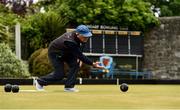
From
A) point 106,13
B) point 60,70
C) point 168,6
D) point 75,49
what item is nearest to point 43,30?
point 106,13

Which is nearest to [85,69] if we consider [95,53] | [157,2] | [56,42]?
[95,53]

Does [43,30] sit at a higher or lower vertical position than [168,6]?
lower

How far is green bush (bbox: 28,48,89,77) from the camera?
61.0ft

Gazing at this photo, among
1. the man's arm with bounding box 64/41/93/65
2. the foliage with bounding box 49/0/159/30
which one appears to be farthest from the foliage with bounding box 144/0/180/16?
the man's arm with bounding box 64/41/93/65

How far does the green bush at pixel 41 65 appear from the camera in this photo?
1859 cm

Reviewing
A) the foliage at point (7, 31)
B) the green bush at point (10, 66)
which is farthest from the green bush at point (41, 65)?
the green bush at point (10, 66)

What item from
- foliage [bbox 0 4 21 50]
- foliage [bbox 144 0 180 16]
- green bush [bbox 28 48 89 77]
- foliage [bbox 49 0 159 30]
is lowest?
green bush [bbox 28 48 89 77]

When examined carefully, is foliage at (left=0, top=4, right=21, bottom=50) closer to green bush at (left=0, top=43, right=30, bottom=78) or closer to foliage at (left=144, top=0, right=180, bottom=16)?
green bush at (left=0, top=43, right=30, bottom=78)

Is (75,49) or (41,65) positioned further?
(41,65)

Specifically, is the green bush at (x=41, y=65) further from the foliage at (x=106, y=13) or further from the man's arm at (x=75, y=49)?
the man's arm at (x=75, y=49)

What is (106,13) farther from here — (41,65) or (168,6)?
(168,6)

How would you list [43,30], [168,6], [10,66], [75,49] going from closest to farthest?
1. [75,49]
2. [10,66]
3. [43,30]
4. [168,6]

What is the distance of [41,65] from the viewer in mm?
18594

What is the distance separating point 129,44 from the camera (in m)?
21.6
